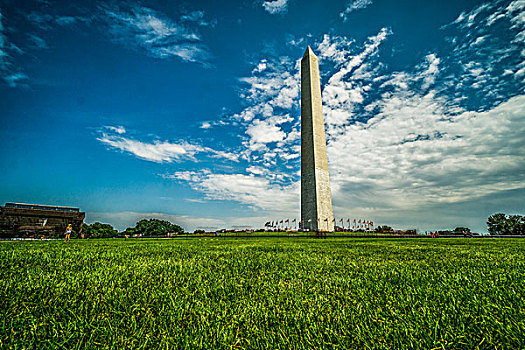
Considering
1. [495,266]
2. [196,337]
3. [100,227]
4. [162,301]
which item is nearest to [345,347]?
[196,337]

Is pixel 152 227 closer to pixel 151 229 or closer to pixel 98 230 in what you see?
pixel 151 229

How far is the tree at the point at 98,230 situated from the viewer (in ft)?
75.5

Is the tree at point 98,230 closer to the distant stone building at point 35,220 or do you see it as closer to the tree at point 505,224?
the distant stone building at point 35,220

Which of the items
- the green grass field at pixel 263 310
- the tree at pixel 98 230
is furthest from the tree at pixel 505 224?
the tree at pixel 98 230

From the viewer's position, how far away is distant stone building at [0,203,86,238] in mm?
17734

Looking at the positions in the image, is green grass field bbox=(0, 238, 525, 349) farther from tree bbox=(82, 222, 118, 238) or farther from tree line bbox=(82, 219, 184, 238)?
tree line bbox=(82, 219, 184, 238)

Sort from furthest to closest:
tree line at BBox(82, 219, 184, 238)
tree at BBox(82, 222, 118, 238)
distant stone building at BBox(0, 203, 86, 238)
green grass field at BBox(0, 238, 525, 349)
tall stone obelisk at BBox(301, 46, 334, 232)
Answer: tall stone obelisk at BBox(301, 46, 334, 232), tree line at BBox(82, 219, 184, 238), tree at BBox(82, 222, 118, 238), distant stone building at BBox(0, 203, 86, 238), green grass field at BBox(0, 238, 525, 349)

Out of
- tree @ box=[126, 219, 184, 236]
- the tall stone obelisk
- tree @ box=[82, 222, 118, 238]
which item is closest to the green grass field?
tree @ box=[82, 222, 118, 238]

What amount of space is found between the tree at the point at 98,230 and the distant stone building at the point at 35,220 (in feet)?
8.59

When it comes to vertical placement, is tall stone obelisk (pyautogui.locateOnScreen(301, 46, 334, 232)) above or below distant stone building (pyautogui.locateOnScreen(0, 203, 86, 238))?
above

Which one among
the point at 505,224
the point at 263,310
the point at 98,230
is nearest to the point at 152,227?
the point at 98,230

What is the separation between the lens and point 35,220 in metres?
19.1

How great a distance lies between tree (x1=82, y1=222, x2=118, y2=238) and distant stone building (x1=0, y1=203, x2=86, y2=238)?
2.62 metres

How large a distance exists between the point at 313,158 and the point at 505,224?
109 ft
